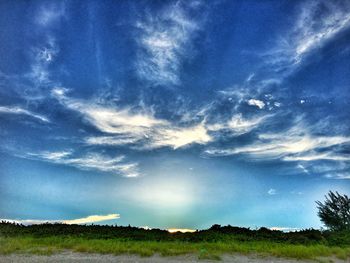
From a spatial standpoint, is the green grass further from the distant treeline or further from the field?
the distant treeline

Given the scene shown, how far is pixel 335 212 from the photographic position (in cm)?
3209

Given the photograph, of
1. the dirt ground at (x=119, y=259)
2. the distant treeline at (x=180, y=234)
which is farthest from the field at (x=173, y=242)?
the dirt ground at (x=119, y=259)

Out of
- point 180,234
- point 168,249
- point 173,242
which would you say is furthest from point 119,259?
point 180,234

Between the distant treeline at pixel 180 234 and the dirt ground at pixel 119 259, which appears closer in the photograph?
the dirt ground at pixel 119 259

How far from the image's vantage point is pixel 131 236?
24938 millimetres

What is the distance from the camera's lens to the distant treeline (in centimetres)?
2412

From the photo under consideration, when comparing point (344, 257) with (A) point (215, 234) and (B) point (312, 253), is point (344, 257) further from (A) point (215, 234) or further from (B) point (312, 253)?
(A) point (215, 234)

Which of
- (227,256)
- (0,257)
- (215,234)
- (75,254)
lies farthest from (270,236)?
(0,257)

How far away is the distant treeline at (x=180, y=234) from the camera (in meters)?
24.1

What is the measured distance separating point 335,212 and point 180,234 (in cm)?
1521

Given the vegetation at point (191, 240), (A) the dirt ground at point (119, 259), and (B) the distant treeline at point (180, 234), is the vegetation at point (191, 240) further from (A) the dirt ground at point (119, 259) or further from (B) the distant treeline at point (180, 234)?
(A) the dirt ground at point (119, 259)

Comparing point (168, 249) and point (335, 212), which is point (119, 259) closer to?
point (168, 249)

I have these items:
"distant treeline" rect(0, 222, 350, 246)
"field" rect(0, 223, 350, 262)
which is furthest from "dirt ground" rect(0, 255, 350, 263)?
"distant treeline" rect(0, 222, 350, 246)

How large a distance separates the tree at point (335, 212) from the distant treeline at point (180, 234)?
14.2 ft
